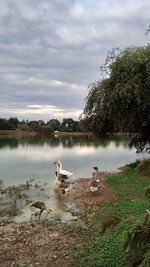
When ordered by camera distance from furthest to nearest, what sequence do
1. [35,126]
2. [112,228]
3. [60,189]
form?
[35,126] → [60,189] → [112,228]

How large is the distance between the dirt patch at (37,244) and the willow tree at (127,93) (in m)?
12.1

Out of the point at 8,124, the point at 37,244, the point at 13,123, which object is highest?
the point at 13,123

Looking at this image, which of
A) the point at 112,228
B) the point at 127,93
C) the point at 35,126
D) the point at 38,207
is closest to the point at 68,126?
the point at 35,126

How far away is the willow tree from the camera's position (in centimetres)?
2272

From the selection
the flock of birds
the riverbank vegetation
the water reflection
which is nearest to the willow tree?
the flock of birds

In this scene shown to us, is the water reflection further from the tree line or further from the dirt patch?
the dirt patch

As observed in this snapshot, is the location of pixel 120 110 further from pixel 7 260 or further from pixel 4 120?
pixel 4 120

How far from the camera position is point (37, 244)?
31.9 ft

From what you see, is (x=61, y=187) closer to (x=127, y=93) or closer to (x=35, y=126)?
(x=127, y=93)

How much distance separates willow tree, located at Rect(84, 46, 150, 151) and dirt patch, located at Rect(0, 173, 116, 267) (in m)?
12.1

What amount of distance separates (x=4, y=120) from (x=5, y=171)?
77617mm

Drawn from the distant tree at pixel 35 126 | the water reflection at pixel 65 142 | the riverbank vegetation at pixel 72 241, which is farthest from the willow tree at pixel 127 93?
the distant tree at pixel 35 126

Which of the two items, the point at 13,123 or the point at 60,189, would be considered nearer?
the point at 60,189

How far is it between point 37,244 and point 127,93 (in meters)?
14.0
